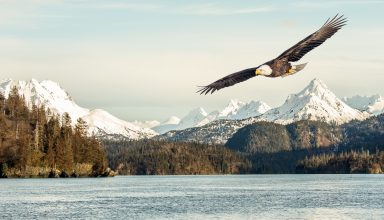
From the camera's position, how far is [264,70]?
87.3 ft

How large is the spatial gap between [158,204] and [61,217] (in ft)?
71.5

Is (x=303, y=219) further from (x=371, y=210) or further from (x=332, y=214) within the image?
(x=371, y=210)

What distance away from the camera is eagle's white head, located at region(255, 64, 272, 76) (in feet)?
87.1

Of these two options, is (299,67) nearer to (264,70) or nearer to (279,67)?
(279,67)

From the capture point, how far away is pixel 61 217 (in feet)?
263

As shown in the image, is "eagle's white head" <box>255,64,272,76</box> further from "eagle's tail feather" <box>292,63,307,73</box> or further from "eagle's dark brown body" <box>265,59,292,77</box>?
"eagle's tail feather" <box>292,63,307,73</box>

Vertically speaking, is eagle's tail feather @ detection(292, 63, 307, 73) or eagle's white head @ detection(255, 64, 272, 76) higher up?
eagle's tail feather @ detection(292, 63, 307, 73)

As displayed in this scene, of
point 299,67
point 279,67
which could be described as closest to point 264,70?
point 279,67

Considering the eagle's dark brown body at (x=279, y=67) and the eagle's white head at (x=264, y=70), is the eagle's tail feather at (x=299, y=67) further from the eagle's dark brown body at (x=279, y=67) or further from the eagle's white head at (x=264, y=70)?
the eagle's white head at (x=264, y=70)

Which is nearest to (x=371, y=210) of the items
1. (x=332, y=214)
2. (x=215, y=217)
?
(x=332, y=214)

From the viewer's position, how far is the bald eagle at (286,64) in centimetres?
2684

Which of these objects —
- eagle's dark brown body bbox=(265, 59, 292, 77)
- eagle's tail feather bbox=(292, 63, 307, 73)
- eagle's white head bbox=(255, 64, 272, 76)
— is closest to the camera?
eagle's white head bbox=(255, 64, 272, 76)

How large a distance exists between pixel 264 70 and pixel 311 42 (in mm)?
2985

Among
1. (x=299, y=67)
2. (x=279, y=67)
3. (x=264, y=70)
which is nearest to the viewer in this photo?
(x=264, y=70)
